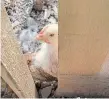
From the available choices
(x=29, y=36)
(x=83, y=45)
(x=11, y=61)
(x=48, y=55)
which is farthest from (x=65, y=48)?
(x=29, y=36)

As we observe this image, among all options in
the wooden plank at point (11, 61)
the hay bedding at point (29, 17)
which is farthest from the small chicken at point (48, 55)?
the wooden plank at point (11, 61)

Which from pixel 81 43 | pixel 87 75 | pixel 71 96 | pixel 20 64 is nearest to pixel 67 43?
pixel 81 43

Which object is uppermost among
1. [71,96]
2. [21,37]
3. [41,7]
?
[41,7]

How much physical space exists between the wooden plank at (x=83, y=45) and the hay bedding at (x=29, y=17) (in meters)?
0.42

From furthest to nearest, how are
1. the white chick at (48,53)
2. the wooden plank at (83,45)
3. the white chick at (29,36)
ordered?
the white chick at (29,36) < the white chick at (48,53) < the wooden plank at (83,45)

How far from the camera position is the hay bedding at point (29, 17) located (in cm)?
153

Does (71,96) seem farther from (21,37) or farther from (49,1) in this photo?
(49,1)

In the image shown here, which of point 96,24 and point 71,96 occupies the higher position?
point 96,24

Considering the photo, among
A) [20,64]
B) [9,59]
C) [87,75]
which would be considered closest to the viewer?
[9,59]

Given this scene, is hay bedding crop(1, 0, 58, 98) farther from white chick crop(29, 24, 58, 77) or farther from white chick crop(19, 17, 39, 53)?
white chick crop(29, 24, 58, 77)

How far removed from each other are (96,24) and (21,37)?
88 centimetres

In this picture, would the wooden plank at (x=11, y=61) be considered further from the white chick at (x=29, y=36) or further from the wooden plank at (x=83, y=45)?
the white chick at (x=29, y=36)

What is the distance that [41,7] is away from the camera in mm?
1612

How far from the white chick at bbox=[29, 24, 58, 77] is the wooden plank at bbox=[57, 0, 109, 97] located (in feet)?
0.57
